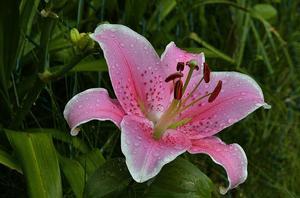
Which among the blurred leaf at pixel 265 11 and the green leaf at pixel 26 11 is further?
the blurred leaf at pixel 265 11

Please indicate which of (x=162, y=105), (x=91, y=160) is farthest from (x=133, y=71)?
(x=91, y=160)

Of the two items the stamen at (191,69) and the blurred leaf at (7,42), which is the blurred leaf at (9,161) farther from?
the stamen at (191,69)

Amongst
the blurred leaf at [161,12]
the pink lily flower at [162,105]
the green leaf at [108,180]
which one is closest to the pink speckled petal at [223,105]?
the pink lily flower at [162,105]

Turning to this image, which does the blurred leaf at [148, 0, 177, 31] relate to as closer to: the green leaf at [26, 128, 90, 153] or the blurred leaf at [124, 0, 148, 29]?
the blurred leaf at [124, 0, 148, 29]

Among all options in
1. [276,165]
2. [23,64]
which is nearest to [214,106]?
[23,64]

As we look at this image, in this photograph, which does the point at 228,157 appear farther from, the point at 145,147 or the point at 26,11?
the point at 26,11

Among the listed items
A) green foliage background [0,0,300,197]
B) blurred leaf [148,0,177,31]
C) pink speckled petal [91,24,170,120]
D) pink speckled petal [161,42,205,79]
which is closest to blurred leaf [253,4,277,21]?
green foliage background [0,0,300,197]
